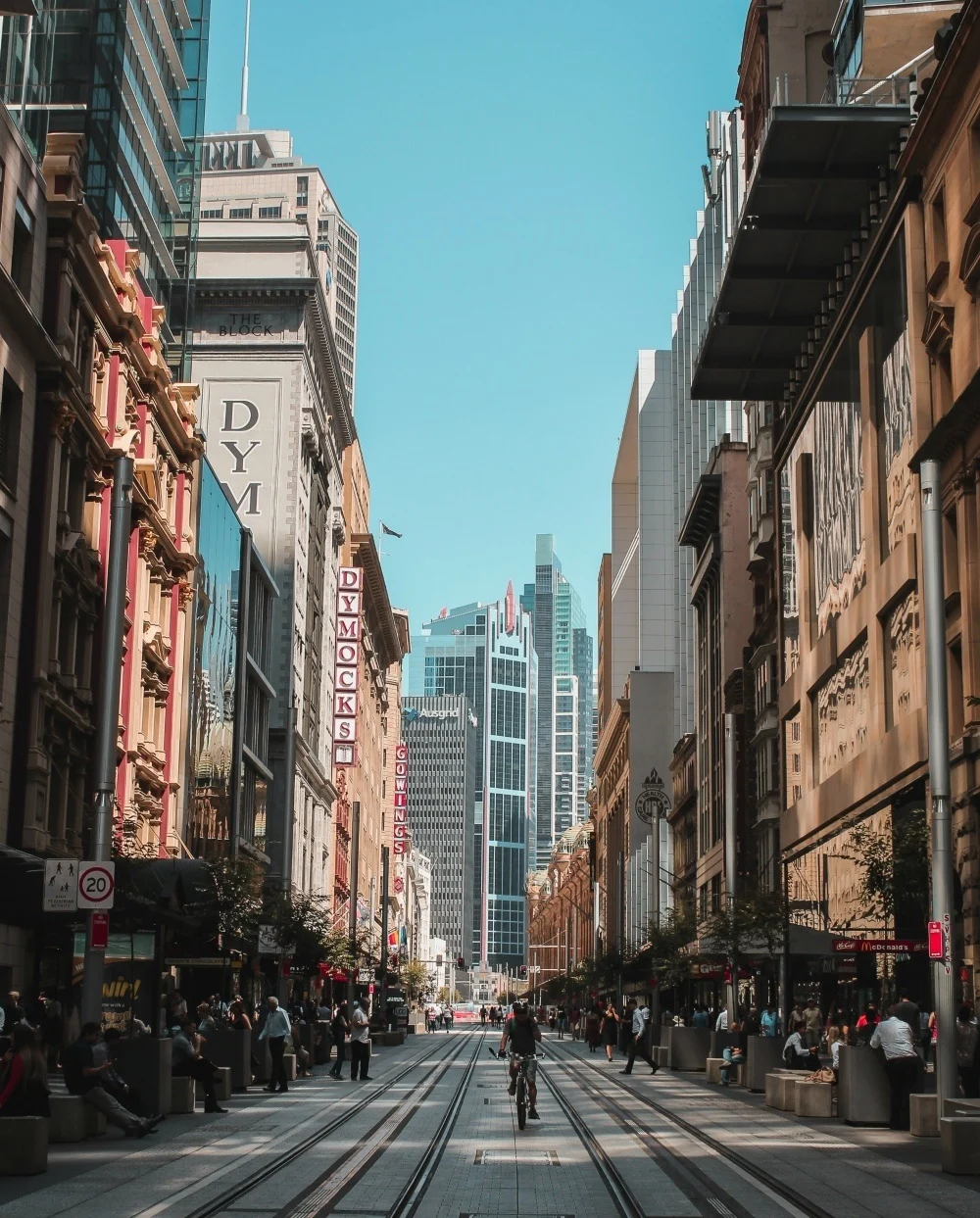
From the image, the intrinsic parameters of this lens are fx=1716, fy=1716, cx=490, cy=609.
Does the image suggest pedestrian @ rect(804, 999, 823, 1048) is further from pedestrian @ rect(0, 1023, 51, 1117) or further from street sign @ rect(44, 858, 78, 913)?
pedestrian @ rect(0, 1023, 51, 1117)

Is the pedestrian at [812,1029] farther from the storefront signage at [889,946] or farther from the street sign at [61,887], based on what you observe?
the street sign at [61,887]

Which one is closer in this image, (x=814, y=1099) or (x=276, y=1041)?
(x=814, y=1099)

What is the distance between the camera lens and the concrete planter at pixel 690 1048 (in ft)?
159

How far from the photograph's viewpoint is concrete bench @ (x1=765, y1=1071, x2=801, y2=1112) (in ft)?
91.5

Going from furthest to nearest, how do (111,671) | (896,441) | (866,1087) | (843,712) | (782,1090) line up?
(843,712)
(896,441)
(782,1090)
(866,1087)
(111,671)

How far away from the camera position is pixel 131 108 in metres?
62.4

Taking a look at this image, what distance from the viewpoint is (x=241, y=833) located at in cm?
7194

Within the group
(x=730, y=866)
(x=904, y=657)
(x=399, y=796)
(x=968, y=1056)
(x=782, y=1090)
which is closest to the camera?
(x=968, y=1056)

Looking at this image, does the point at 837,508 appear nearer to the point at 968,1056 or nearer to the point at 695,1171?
the point at 968,1056

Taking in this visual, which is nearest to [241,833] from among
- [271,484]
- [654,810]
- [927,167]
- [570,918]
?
[271,484]

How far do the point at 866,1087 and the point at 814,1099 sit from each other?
219 cm

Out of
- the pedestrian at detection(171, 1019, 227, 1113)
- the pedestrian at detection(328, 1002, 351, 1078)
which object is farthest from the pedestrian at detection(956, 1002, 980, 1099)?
the pedestrian at detection(328, 1002, 351, 1078)

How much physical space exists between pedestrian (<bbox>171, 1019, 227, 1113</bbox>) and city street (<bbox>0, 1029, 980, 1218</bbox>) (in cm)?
72

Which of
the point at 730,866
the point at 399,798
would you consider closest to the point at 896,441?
the point at 730,866
